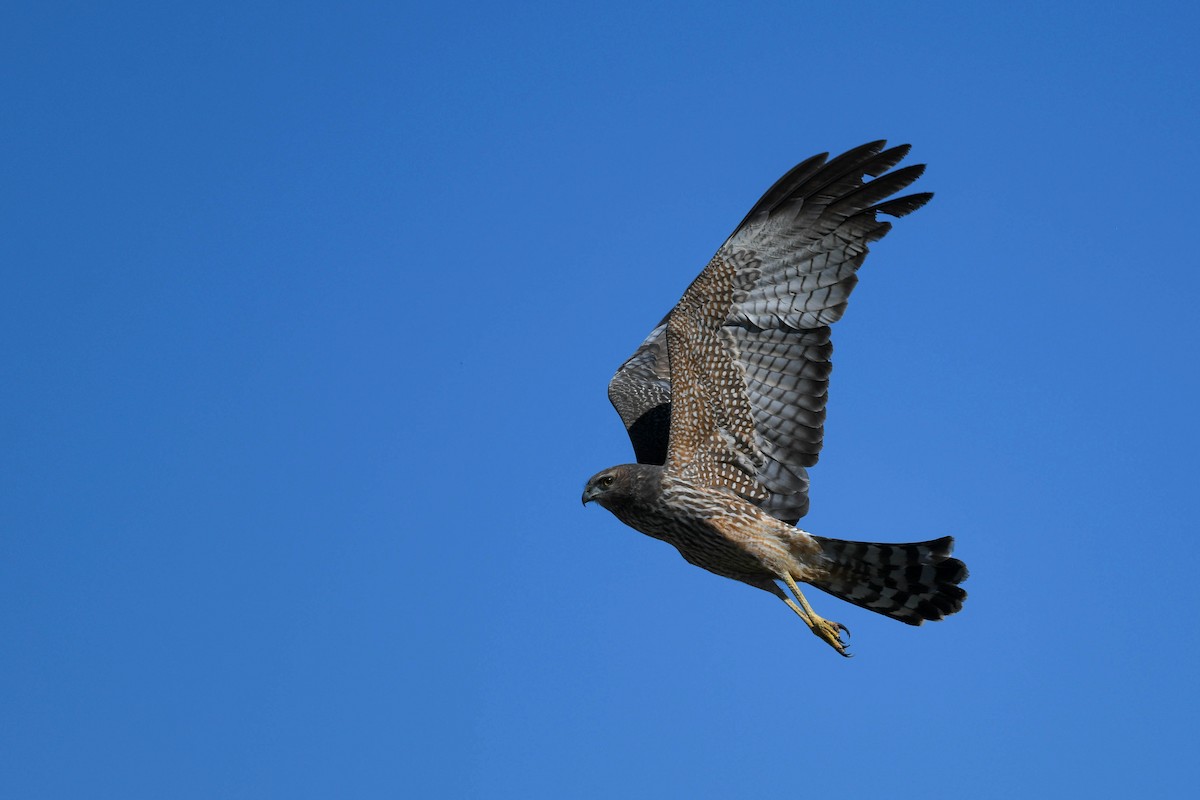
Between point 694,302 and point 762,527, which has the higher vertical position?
point 694,302

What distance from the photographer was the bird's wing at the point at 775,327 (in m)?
10.1

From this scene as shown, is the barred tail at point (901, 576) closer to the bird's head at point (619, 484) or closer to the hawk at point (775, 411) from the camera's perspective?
the hawk at point (775, 411)

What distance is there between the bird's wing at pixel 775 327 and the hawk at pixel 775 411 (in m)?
0.01

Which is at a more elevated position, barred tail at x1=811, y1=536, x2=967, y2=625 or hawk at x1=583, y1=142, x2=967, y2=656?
hawk at x1=583, y1=142, x2=967, y2=656

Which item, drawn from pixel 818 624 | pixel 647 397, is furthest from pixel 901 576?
pixel 647 397

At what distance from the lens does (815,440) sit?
1059 cm

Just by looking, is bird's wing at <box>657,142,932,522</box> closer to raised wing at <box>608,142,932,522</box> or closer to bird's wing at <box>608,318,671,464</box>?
raised wing at <box>608,142,932,522</box>

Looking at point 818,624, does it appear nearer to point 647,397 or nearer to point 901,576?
point 901,576

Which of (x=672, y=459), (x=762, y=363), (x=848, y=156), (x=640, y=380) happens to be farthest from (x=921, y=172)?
(x=640, y=380)

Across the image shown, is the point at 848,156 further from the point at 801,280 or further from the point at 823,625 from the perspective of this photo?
the point at 823,625

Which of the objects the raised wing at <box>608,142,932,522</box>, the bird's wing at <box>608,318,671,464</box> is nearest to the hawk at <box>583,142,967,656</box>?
the raised wing at <box>608,142,932,522</box>

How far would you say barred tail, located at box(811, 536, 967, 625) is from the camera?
33.3ft

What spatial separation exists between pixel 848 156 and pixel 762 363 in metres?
1.62

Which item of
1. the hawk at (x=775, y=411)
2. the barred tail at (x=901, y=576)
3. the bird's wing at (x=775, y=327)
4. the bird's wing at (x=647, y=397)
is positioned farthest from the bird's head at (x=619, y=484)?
the barred tail at (x=901, y=576)
